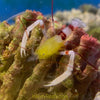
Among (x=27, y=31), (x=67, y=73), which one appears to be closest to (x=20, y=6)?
(x=27, y=31)

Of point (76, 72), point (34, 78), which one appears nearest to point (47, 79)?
point (34, 78)

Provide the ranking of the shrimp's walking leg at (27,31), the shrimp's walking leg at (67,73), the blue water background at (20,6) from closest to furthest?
the shrimp's walking leg at (67,73)
the shrimp's walking leg at (27,31)
the blue water background at (20,6)

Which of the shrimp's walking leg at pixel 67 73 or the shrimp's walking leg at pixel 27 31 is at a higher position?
the shrimp's walking leg at pixel 27 31

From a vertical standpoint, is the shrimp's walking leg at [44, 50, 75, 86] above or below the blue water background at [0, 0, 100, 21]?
below

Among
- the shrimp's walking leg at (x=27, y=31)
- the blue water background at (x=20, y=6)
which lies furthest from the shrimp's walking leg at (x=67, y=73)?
the blue water background at (x=20, y=6)

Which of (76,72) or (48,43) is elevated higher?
(48,43)

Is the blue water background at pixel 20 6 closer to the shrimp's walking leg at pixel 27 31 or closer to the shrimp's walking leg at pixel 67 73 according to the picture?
the shrimp's walking leg at pixel 27 31

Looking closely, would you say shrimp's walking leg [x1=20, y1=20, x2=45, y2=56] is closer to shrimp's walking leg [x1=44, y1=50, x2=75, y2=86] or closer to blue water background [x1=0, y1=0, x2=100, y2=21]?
blue water background [x1=0, y1=0, x2=100, y2=21]

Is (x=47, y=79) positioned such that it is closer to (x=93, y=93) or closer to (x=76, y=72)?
(x=76, y=72)

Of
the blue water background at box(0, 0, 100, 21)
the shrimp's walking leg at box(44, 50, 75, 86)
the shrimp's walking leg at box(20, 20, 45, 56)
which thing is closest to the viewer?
the shrimp's walking leg at box(44, 50, 75, 86)

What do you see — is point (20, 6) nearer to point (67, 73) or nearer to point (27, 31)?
point (27, 31)

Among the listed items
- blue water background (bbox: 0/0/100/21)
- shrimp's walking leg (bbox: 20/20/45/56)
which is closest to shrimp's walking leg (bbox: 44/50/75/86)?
shrimp's walking leg (bbox: 20/20/45/56)
